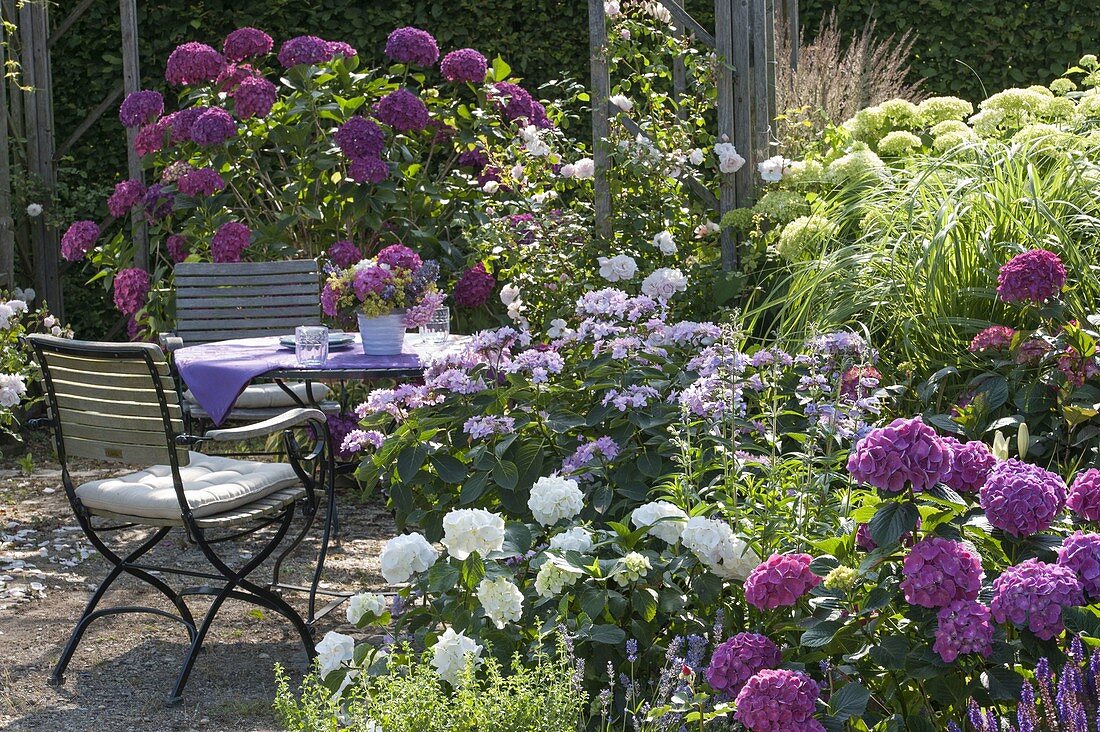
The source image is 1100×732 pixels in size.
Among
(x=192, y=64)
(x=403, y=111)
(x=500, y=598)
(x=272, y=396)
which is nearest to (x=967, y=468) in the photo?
(x=500, y=598)

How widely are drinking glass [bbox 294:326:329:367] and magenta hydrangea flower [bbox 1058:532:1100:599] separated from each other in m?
2.44

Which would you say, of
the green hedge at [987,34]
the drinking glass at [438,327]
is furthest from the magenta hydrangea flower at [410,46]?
the green hedge at [987,34]

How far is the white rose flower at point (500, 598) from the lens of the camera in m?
2.18

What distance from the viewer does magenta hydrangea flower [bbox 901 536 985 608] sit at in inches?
71.2

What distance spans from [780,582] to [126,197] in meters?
4.54

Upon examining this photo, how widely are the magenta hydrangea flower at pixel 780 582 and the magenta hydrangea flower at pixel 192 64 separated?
4299mm

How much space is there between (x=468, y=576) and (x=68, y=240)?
14.0ft

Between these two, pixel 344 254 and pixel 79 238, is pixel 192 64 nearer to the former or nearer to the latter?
pixel 79 238

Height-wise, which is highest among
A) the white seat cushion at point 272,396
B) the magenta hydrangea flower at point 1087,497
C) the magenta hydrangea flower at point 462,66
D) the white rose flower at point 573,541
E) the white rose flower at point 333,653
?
the magenta hydrangea flower at point 462,66

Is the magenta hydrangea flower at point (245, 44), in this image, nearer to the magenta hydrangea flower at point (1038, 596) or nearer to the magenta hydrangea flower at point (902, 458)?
the magenta hydrangea flower at point (902, 458)

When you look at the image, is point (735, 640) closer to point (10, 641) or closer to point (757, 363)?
point (757, 363)

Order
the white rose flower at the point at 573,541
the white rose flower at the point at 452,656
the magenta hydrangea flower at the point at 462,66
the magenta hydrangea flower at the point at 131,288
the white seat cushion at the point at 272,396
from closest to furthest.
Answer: the white rose flower at the point at 452,656 → the white rose flower at the point at 573,541 → the white seat cushion at the point at 272,396 → the magenta hydrangea flower at the point at 462,66 → the magenta hydrangea flower at the point at 131,288

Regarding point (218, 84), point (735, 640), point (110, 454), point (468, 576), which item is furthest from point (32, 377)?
point (735, 640)

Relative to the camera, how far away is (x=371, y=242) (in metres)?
5.66
